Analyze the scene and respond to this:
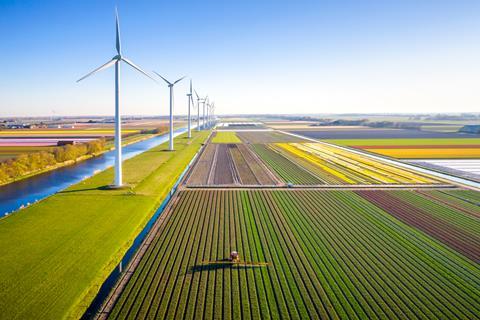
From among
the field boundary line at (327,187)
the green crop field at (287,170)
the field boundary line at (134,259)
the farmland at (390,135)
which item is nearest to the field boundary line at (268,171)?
the green crop field at (287,170)

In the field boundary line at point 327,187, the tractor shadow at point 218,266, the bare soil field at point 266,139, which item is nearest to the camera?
the tractor shadow at point 218,266

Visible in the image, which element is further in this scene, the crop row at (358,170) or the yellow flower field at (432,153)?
the yellow flower field at (432,153)

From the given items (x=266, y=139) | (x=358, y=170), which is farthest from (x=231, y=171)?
(x=266, y=139)

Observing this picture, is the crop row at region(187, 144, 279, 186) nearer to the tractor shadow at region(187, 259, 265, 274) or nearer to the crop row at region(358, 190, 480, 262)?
the crop row at region(358, 190, 480, 262)

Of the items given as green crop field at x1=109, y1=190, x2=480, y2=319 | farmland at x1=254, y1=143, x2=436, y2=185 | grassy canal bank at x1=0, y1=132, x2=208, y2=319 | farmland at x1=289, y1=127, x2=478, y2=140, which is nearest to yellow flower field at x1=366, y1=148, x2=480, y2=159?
farmland at x1=254, y1=143, x2=436, y2=185

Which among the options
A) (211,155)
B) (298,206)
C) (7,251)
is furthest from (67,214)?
(211,155)

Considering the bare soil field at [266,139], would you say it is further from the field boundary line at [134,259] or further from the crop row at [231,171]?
the field boundary line at [134,259]
